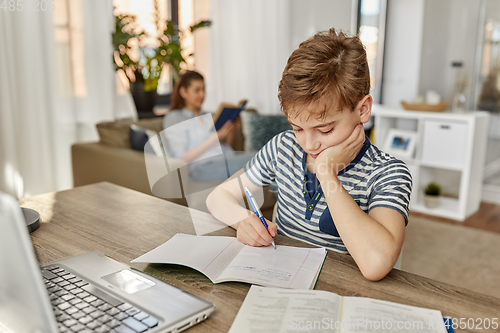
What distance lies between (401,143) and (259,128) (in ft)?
4.28

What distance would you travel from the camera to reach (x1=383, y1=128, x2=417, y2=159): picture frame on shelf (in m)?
3.36

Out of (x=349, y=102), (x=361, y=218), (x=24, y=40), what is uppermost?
(x=24, y=40)

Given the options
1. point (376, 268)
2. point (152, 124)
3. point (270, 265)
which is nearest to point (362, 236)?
point (376, 268)

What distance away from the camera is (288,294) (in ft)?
2.16

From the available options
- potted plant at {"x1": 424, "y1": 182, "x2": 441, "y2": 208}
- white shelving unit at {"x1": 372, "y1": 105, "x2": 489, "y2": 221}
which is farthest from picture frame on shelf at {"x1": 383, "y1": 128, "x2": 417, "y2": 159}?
potted plant at {"x1": 424, "y1": 182, "x2": 441, "y2": 208}

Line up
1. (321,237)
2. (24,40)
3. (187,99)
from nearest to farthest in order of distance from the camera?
(321,237), (24,40), (187,99)

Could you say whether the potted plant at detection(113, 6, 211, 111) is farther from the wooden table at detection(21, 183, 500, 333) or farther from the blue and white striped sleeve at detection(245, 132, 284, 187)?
the blue and white striped sleeve at detection(245, 132, 284, 187)

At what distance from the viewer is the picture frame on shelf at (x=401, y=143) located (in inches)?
132

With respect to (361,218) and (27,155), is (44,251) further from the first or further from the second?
(27,155)

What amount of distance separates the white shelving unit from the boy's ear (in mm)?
2469

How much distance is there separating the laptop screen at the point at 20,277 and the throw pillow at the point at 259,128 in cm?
247

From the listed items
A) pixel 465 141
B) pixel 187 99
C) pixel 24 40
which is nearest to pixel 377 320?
pixel 187 99

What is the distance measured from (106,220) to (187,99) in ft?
4.97

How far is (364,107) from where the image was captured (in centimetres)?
90
